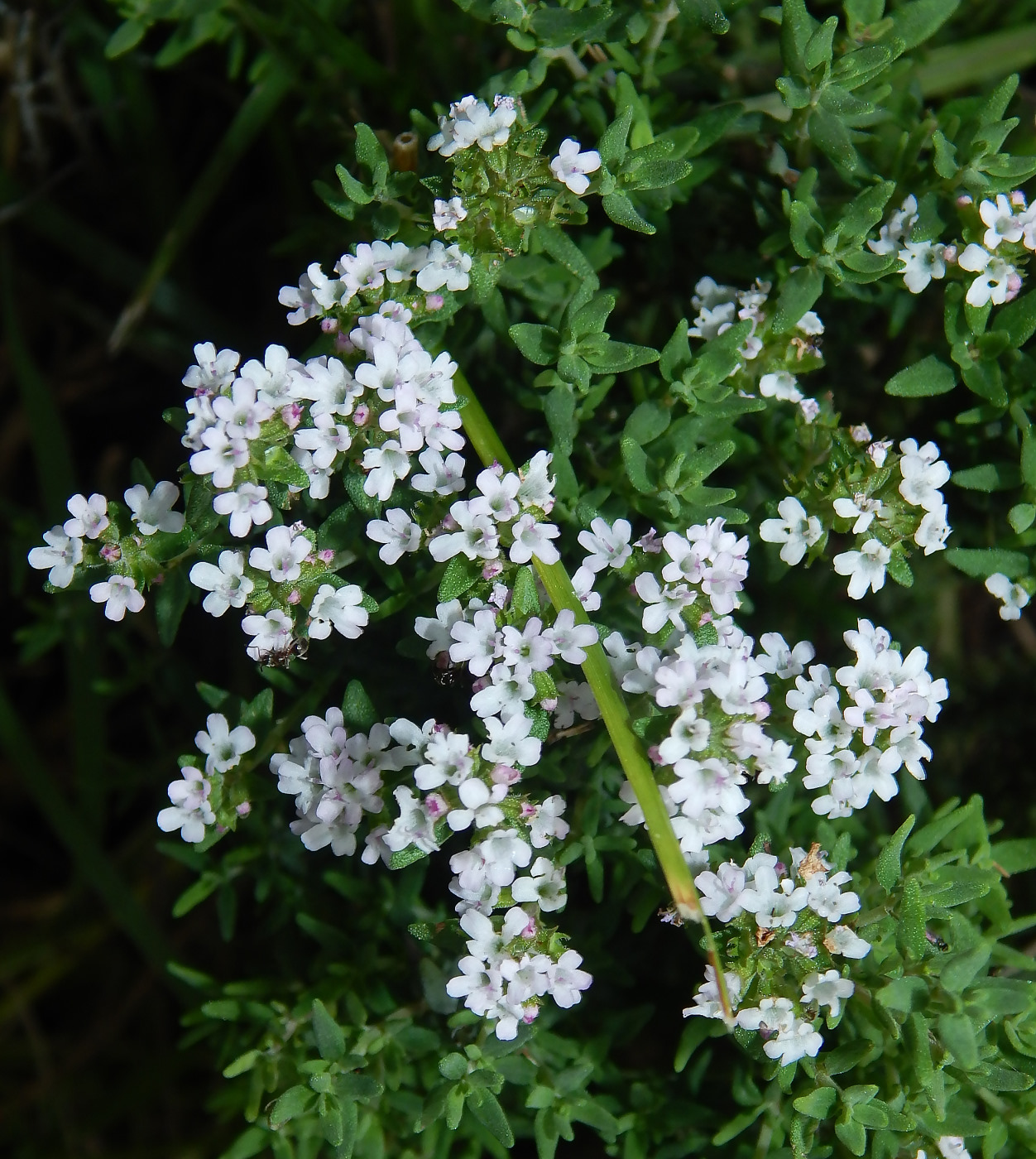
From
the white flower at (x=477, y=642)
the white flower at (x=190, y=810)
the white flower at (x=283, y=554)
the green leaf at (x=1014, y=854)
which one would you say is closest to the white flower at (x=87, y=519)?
the white flower at (x=283, y=554)

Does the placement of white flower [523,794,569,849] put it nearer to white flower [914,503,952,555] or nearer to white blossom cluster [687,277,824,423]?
white flower [914,503,952,555]

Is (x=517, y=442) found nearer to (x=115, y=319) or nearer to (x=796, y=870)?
(x=796, y=870)

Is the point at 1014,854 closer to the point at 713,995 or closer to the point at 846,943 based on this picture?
the point at 846,943

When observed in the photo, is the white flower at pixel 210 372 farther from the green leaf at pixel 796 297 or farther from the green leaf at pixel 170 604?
the green leaf at pixel 796 297

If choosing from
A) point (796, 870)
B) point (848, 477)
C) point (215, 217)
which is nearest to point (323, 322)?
point (848, 477)

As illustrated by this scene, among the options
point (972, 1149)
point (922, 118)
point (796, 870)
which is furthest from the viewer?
point (922, 118)
